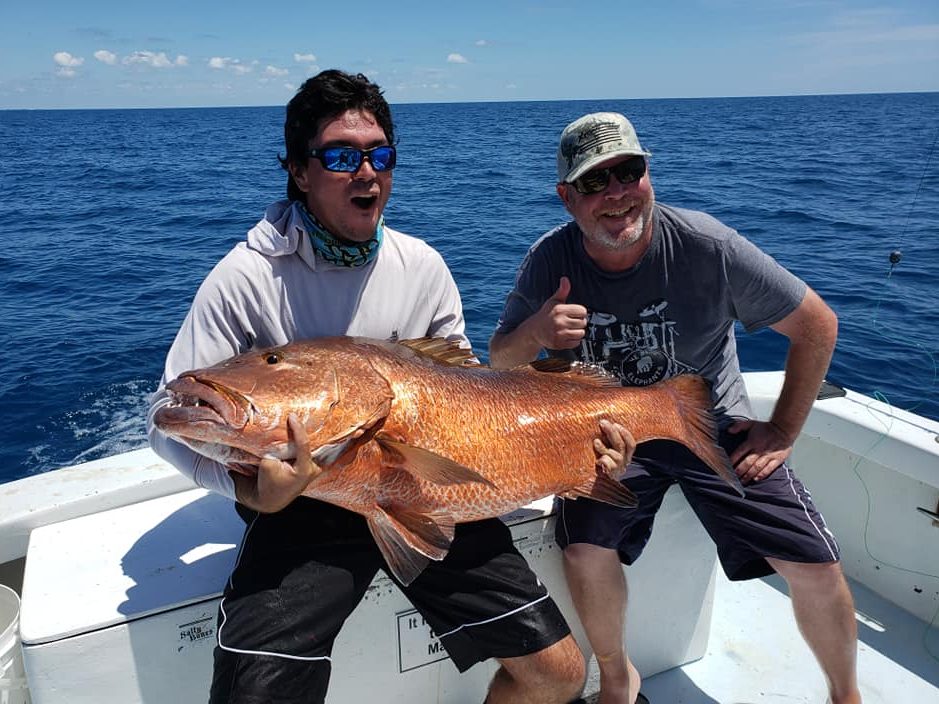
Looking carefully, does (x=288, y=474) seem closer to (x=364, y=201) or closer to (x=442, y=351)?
(x=442, y=351)

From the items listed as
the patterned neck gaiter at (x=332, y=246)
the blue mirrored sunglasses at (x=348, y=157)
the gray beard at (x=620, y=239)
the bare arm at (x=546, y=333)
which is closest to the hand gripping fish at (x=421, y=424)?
the bare arm at (x=546, y=333)


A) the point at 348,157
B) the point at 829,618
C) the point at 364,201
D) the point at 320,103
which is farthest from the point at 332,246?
the point at 829,618

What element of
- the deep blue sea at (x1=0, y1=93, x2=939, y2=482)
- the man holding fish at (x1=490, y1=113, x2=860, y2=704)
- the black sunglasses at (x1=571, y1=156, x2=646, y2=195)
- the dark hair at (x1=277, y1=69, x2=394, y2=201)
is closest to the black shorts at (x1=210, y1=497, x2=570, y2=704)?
the man holding fish at (x1=490, y1=113, x2=860, y2=704)

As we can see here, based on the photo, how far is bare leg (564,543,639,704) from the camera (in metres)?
2.79

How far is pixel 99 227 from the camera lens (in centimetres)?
1866

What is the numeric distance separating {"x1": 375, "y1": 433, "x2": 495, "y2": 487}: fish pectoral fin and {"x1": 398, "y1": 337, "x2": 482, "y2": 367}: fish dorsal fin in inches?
16.6

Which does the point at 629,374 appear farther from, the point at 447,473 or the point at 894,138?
the point at 894,138

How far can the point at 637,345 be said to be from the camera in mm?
3127

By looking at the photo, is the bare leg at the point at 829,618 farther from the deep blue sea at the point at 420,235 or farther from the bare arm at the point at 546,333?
the deep blue sea at the point at 420,235

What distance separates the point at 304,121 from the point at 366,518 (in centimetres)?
148

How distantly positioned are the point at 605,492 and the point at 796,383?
3.58 ft

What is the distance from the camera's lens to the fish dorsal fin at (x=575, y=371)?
2.74 m

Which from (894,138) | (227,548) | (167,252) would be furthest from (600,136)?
(894,138)

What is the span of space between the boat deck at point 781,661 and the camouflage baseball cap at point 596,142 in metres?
2.21
